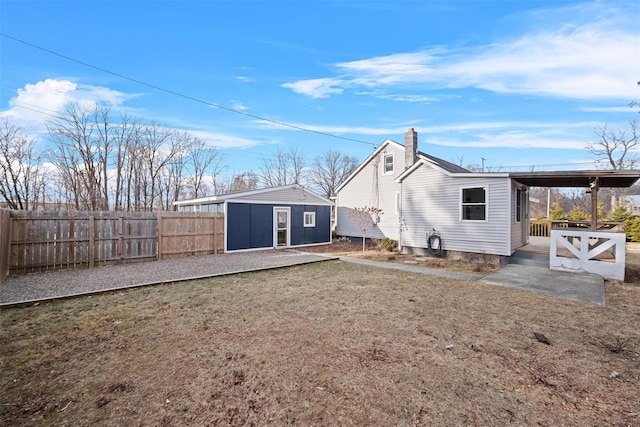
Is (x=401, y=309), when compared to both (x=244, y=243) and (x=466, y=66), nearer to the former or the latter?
(x=244, y=243)

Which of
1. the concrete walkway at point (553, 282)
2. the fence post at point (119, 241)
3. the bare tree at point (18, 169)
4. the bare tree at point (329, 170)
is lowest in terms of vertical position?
the concrete walkway at point (553, 282)

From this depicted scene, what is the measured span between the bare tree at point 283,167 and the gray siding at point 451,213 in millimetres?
22109

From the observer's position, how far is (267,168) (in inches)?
1309

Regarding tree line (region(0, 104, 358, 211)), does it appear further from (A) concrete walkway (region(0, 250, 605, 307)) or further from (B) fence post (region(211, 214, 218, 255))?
(A) concrete walkway (region(0, 250, 605, 307))

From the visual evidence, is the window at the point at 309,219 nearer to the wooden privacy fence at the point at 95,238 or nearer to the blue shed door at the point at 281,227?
the blue shed door at the point at 281,227

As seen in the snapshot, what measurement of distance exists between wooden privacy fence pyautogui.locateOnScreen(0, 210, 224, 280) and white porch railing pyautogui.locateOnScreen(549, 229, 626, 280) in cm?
1204

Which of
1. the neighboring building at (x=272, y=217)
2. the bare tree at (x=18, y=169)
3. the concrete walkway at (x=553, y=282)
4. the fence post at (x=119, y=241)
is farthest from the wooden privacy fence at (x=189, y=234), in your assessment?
the bare tree at (x=18, y=169)

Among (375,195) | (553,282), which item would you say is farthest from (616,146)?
(553,282)

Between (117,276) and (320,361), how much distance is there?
7.20m

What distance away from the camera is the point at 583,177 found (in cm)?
839

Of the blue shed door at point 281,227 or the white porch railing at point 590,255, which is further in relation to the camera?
the blue shed door at point 281,227

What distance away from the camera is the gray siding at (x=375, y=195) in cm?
1493

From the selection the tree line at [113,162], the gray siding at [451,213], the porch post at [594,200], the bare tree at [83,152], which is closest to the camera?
the porch post at [594,200]

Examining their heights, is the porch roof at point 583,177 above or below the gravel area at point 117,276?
above
